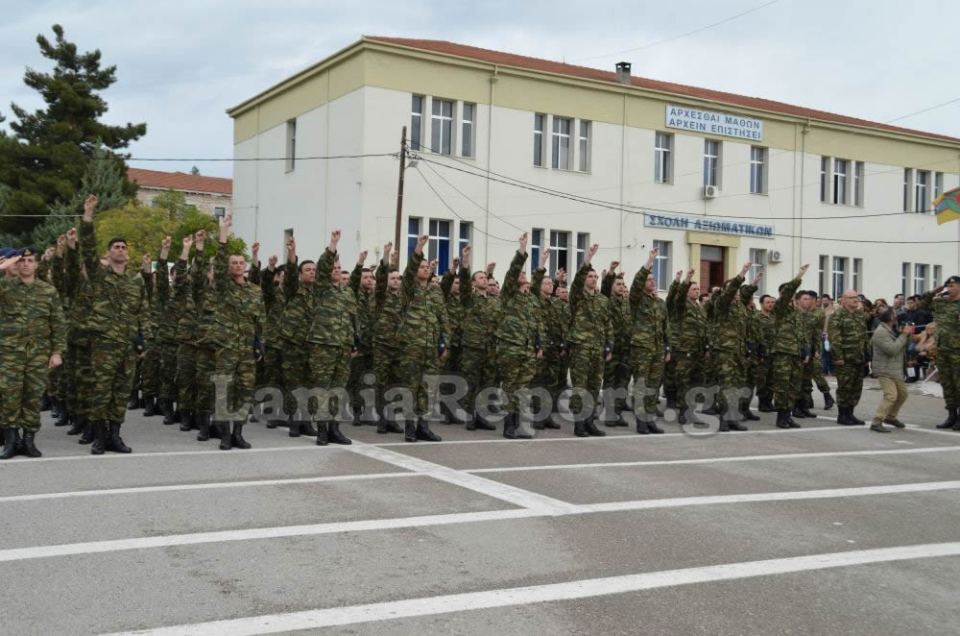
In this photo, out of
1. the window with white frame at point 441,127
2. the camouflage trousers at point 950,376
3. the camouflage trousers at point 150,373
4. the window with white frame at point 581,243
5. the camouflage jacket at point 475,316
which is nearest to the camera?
the camouflage jacket at point 475,316

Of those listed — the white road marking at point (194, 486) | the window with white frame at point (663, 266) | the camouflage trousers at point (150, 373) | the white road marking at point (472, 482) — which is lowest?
the white road marking at point (194, 486)

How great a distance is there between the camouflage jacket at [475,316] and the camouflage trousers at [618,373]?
161 cm

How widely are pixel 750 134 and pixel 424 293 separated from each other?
1109 inches

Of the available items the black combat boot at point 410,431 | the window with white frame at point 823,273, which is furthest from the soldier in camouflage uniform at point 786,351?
the window with white frame at point 823,273

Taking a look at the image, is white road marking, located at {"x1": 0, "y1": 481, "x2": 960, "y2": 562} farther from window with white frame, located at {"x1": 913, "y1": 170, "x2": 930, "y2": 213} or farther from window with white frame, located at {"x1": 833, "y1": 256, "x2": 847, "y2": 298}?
window with white frame, located at {"x1": 913, "y1": 170, "x2": 930, "y2": 213}

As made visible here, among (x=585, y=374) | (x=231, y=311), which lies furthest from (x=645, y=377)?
(x=231, y=311)

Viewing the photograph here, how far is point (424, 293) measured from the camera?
36.9 ft

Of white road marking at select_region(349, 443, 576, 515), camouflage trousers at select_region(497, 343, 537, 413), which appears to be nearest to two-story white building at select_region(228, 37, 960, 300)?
camouflage trousers at select_region(497, 343, 537, 413)

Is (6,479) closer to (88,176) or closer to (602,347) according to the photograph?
(602,347)

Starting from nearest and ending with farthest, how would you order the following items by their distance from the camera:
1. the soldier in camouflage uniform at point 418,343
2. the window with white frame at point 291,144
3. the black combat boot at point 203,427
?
1. the black combat boot at point 203,427
2. the soldier in camouflage uniform at point 418,343
3. the window with white frame at point 291,144

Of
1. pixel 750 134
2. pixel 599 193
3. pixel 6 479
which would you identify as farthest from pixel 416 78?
pixel 6 479

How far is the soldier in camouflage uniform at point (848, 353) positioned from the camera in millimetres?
13281

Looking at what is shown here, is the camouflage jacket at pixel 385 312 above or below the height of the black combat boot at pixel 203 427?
above

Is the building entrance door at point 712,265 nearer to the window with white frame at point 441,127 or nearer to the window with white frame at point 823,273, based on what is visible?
the window with white frame at point 823,273
